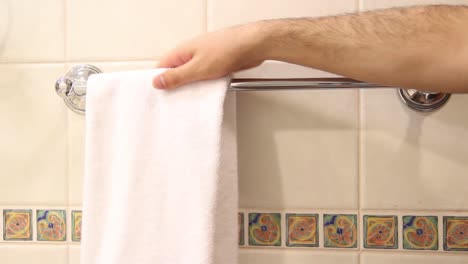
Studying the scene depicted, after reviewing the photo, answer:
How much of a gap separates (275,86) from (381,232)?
1.12 ft

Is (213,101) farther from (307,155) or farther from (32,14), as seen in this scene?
(32,14)

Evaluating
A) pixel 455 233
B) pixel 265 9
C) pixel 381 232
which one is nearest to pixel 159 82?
pixel 265 9

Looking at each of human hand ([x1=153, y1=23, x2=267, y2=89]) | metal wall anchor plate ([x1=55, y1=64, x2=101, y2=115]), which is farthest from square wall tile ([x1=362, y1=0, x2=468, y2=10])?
metal wall anchor plate ([x1=55, y1=64, x2=101, y2=115])

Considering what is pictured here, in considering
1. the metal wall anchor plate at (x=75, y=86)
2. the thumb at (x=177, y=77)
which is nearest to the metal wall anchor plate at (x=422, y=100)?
the thumb at (x=177, y=77)

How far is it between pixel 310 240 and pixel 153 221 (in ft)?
0.96

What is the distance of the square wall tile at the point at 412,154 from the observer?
66 cm

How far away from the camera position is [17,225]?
75cm

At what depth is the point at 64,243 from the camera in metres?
0.75

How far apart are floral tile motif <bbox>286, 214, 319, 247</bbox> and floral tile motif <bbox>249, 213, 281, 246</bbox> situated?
0.02 metres

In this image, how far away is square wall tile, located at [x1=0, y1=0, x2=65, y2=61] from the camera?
29.2 inches

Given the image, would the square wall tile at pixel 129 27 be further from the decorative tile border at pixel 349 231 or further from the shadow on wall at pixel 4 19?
the decorative tile border at pixel 349 231

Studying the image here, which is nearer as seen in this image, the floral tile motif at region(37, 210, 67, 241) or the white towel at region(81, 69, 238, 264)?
the white towel at region(81, 69, 238, 264)

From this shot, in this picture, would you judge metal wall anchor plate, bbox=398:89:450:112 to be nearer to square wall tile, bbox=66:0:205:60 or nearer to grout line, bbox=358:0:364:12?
grout line, bbox=358:0:364:12

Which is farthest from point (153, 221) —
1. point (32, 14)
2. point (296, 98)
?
point (32, 14)
